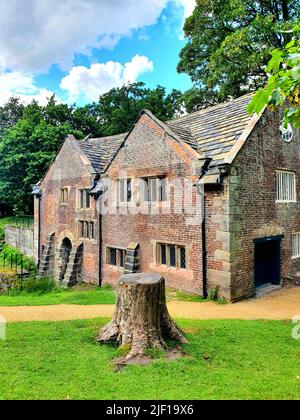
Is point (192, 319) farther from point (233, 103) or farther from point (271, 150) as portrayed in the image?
point (233, 103)

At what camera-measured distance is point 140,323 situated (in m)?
6.22

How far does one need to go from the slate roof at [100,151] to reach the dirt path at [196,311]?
1007 cm

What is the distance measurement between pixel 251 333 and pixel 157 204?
7.92 meters

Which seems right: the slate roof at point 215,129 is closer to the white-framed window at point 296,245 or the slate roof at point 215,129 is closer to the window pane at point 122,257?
the window pane at point 122,257

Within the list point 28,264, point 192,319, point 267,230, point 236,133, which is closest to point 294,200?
point 267,230

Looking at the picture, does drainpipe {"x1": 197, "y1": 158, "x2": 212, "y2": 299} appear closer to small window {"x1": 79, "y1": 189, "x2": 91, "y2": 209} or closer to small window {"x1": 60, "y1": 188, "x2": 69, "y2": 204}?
small window {"x1": 79, "y1": 189, "x2": 91, "y2": 209}

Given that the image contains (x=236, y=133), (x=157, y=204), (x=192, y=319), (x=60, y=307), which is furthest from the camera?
(x=157, y=204)

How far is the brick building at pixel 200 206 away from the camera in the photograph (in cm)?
1184

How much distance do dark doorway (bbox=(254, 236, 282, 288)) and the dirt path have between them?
1.99m

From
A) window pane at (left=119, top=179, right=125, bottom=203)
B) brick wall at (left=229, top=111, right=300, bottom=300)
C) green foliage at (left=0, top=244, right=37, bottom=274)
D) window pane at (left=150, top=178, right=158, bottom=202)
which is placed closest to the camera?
brick wall at (left=229, top=111, right=300, bottom=300)

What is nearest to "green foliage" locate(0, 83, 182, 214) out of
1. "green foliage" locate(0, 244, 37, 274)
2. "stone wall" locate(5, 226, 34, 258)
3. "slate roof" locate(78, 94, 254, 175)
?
"stone wall" locate(5, 226, 34, 258)

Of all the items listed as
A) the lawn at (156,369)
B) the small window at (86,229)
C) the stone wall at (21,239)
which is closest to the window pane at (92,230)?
the small window at (86,229)

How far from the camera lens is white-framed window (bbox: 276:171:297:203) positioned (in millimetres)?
14203

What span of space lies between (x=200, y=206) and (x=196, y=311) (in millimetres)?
4018
